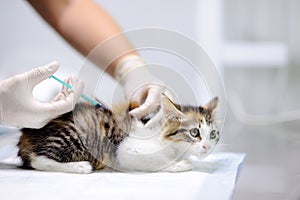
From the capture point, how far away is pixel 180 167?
3.53 feet

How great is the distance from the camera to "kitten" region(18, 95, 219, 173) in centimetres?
106

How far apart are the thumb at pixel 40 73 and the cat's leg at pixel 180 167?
0.33 m

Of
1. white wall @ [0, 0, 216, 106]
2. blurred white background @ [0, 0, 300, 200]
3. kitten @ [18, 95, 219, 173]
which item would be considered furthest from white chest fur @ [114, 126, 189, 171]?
white wall @ [0, 0, 216, 106]

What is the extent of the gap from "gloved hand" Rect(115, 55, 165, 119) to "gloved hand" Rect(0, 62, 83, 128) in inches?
5.9

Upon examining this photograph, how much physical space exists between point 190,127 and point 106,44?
1.20 ft

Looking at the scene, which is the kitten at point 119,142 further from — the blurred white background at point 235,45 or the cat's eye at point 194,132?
the blurred white background at point 235,45

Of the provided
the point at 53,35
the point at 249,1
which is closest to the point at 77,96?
the point at 53,35

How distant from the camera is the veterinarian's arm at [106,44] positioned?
1.17m

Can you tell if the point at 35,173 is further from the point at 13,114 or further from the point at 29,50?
the point at 29,50

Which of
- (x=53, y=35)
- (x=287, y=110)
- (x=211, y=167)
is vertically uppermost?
(x=53, y=35)

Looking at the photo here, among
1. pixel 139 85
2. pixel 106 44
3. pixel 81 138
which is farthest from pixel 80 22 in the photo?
pixel 81 138

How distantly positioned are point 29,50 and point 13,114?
1.03 meters

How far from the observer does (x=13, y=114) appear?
108 cm

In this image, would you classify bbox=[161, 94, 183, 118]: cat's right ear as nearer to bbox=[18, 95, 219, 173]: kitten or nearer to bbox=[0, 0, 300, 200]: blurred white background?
bbox=[18, 95, 219, 173]: kitten
